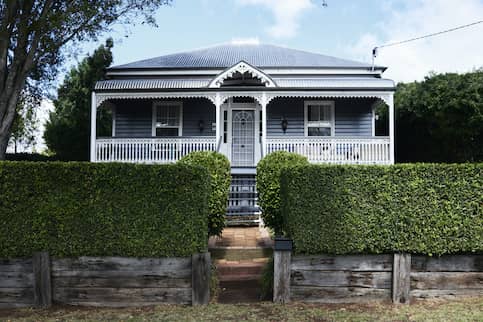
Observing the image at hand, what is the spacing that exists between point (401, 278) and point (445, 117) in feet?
32.1

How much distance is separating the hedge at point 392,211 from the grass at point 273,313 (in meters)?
0.68

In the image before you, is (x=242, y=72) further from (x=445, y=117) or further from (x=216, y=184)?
(x=445, y=117)

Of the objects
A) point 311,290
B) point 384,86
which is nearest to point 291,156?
point 311,290

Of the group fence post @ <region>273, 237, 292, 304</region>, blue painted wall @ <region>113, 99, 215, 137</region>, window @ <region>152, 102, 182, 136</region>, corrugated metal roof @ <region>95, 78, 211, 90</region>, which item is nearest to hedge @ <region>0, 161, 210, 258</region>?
fence post @ <region>273, 237, 292, 304</region>

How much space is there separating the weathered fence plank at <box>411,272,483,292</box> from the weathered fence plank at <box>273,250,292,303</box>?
1.62m

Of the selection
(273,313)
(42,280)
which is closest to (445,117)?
(273,313)

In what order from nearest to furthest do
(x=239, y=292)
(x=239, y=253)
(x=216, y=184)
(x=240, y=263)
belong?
1. (x=239, y=292)
2. (x=240, y=263)
3. (x=239, y=253)
4. (x=216, y=184)

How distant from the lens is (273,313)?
439 cm

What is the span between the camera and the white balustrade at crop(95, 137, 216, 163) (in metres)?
12.3

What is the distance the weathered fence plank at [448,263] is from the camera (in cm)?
477

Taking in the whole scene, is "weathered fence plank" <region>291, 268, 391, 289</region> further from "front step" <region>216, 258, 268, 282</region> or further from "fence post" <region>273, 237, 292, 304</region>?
"front step" <region>216, 258, 268, 282</region>

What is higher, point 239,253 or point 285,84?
point 285,84

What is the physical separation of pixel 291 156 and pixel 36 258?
495 centimetres

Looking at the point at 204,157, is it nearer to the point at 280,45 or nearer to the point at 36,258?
the point at 36,258
